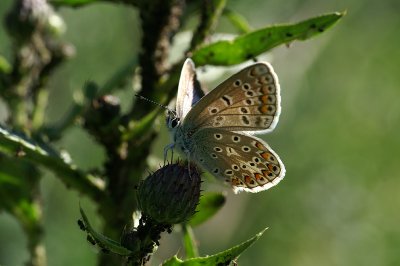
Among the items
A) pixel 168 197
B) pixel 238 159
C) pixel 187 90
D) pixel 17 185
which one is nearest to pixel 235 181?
pixel 238 159

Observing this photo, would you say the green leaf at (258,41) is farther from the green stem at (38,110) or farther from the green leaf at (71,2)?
the green stem at (38,110)

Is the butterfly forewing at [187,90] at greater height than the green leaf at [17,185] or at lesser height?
greater

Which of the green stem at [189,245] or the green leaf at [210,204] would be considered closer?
the green stem at [189,245]

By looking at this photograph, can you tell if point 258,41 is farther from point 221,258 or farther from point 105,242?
point 105,242

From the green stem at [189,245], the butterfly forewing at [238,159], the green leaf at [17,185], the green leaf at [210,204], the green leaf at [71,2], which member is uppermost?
the green leaf at [71,2]

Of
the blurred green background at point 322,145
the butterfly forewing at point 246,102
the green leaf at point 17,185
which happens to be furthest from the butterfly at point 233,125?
the blurred green background at point 322,145

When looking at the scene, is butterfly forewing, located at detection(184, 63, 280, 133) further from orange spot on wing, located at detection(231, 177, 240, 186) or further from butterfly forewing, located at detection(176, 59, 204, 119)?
orange spot on wing, located at detection(231, 177, 240, 186)
